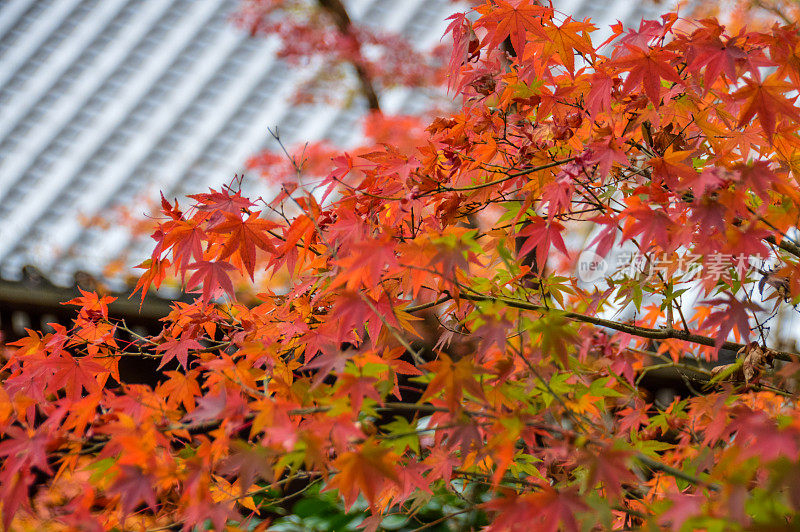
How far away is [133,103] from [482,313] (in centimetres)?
1785

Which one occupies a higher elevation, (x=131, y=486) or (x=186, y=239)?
(x=186, y=239)

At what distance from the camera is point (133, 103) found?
1692 centimetres

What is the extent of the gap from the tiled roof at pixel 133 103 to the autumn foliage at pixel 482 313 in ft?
29.0

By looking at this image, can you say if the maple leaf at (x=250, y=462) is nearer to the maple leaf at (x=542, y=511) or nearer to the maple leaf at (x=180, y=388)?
the maple leaf at (x=542, y=511)

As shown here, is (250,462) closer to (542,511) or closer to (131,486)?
(131,486)

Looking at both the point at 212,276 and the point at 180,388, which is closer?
the point at 212,276

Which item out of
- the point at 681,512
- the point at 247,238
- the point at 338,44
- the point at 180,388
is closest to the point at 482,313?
the point at 681,512

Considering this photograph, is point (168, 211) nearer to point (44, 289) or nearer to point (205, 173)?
point (44, 289)

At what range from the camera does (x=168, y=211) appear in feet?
5.87

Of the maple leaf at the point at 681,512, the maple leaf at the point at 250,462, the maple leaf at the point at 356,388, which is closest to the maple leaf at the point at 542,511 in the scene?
the maple leaf at the point at 681,512

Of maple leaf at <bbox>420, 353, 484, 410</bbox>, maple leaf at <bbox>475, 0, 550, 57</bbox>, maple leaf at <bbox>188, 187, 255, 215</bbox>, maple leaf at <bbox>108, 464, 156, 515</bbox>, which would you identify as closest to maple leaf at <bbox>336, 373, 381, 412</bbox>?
maple leaf at <bbox>420, 353, 484, 410</bbox>

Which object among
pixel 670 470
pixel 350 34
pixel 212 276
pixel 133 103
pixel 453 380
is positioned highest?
pixel 350 34

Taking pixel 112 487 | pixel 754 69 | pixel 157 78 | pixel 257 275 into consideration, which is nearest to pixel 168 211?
pixel 112 487

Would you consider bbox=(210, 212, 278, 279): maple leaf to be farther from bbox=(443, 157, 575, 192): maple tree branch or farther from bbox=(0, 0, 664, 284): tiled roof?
bbox=(0, 0, 664, 284): tiled roof
